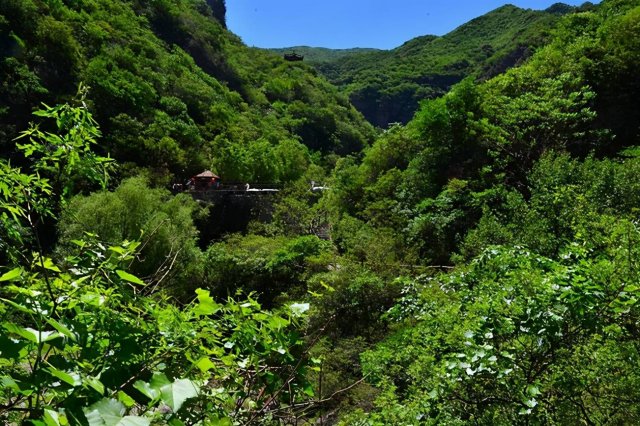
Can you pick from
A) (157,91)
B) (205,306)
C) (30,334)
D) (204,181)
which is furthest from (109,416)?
(157,91)

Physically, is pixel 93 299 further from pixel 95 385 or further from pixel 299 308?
pixel 299 308

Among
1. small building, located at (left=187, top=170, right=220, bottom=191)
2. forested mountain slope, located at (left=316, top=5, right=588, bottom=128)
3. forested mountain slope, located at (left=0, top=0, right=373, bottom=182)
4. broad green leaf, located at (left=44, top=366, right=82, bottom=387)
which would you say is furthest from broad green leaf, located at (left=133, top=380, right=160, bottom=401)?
forested mountain slope, located at (left=316, top=5, right=588, bottom=128)

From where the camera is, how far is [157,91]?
1372 inches

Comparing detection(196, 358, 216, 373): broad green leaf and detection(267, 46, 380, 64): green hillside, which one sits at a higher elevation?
detection(267, 46, 380, 64): green hillside

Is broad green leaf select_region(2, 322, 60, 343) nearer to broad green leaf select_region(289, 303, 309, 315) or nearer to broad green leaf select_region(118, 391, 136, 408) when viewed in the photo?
broad green leaf select_region(118, 391, 136, 408)

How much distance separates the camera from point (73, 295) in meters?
1.14

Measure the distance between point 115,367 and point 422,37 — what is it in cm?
12775

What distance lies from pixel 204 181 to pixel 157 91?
511 inches

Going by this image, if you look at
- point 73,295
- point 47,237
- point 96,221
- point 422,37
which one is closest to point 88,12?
point 47,237

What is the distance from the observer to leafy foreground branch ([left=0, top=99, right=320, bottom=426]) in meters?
0.88

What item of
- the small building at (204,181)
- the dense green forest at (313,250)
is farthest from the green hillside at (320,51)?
the small building at (204,181)

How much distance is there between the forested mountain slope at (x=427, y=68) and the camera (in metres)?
83.6

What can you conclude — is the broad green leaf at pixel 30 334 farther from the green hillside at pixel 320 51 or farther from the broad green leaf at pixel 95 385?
the green hillside at pixel 320 51

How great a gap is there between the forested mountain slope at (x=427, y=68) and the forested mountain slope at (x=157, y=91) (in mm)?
34674
